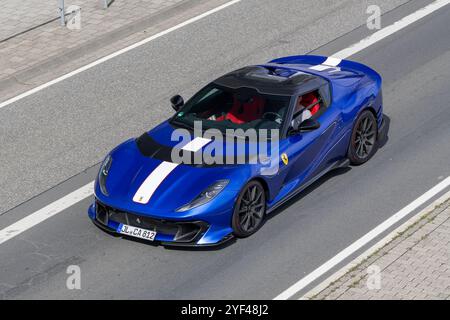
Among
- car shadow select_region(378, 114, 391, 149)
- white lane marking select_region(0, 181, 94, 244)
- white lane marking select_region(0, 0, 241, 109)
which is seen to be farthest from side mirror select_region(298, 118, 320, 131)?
white lane marking select_region(0, 0, 241, 109)

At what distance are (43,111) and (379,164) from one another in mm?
5243

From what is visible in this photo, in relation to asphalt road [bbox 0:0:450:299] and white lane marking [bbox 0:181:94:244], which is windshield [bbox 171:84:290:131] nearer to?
asphalt road [bbox 0:0:450:299]

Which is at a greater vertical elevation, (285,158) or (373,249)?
(285,158)

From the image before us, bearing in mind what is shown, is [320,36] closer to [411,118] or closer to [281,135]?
[411,118]

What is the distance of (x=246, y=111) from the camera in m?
13.1

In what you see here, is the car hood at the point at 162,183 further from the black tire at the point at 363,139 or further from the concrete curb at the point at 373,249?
the black tire at the point at 363,139

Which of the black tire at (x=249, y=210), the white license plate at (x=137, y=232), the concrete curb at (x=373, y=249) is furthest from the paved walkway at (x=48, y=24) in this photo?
the concrete curb at (x=373, y=249)

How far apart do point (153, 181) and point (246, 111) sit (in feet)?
5.72

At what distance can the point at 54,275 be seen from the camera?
11.6 m

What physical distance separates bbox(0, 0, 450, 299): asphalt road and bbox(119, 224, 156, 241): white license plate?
0.79 feet

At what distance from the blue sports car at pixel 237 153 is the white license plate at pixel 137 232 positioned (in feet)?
0.04

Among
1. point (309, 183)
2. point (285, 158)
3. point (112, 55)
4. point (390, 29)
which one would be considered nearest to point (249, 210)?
point (285, 158)

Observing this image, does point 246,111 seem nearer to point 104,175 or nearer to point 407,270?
point 104,175
